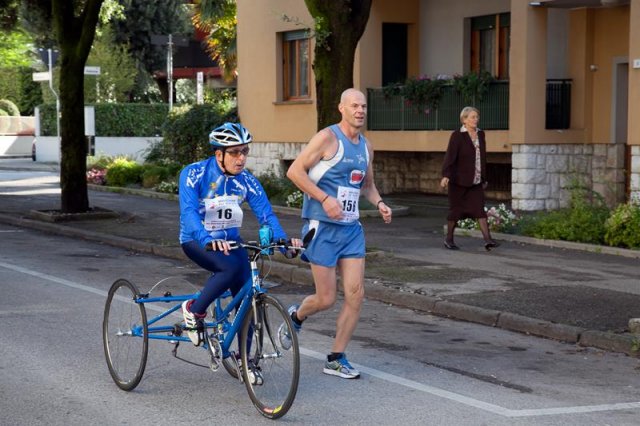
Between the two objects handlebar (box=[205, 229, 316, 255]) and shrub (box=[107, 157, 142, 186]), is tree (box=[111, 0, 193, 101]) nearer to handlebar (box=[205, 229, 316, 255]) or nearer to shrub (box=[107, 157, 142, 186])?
shrub (box=[107, 157, 142, 186])

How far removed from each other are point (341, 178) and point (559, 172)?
13825 millimetres

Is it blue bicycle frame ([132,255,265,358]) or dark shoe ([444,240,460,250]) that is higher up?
blue bicycle frame ([132,255,265,358])

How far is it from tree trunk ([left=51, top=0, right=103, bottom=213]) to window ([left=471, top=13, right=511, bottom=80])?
8.21 m

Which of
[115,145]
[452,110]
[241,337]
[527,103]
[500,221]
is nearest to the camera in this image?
[241,337]

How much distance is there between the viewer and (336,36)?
16219 mm

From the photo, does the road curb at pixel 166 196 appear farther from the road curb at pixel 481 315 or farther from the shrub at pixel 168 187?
the road curb at pixel 481 315

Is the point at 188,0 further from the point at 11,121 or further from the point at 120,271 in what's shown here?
the point at 120,271

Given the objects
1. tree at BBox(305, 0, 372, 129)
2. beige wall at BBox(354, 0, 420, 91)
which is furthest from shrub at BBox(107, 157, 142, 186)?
tree at BBox(305, 0, 372, 129)

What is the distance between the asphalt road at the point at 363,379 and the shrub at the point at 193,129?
17.4 meters

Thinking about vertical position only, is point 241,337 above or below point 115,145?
below

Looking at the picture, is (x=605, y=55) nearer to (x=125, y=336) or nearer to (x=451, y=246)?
(x=451, y=246)

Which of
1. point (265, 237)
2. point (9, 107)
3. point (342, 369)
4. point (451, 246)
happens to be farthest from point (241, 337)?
point (9, 107)

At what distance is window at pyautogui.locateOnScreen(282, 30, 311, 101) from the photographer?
88.3 feet

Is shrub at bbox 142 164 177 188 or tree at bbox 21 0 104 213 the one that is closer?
tree at bbox 21 0 104 213
